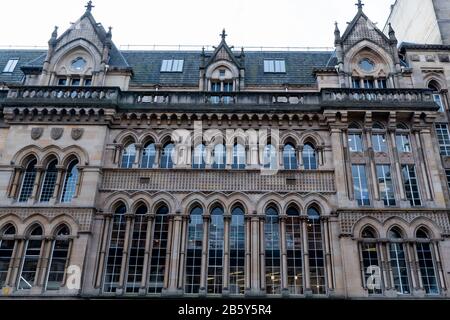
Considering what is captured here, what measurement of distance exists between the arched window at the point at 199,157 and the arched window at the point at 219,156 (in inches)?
26.0

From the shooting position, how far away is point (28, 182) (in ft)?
73.8

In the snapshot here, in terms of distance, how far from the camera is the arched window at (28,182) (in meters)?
22.1

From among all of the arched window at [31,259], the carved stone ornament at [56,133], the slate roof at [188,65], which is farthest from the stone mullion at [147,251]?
the slate roof at [188,65]

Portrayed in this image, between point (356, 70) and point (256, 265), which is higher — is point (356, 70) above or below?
above

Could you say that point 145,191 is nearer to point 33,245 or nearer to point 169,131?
point 169,131

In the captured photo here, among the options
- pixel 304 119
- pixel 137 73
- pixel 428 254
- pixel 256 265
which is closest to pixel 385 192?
pixel 428 254

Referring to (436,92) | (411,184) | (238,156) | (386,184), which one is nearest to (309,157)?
(238,156)

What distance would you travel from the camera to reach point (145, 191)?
22.0 metres

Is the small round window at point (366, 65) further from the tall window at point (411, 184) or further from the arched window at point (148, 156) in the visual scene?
the arched window at point (148, 156)

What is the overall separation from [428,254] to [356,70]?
12.5 meters

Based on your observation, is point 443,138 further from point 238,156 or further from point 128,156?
point 128,156

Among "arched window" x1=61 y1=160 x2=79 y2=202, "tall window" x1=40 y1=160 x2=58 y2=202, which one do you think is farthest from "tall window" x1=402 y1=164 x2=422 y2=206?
"tall window" x1=40 y1=160 x2=58 y2=202

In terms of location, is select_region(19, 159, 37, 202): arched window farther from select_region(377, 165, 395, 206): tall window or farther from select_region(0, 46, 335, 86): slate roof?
select_region(377, 165, 395, 206): tall window
